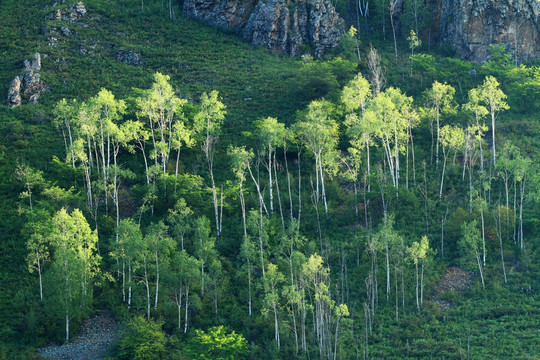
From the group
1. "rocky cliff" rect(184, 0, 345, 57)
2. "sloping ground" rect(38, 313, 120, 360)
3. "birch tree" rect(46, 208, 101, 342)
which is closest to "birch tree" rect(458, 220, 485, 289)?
"sloping ground" rect(38, 313, 120, 360)

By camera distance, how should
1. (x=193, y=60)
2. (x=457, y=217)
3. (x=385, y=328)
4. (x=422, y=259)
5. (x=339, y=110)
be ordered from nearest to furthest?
(x=385, y=328), (x=422, y=259), (x=457, y=217), (x=339, y=110), (x=193, y=60)

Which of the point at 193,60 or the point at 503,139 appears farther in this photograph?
the point at 193,60

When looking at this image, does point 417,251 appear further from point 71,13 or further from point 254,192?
point 71,13

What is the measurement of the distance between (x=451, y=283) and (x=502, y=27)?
48188 millimetres

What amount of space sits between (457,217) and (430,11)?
47174 mm

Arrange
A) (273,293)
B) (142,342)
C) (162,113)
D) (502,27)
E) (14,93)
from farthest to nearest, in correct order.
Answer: (502,27) < (14,93) < (162,113) < (273,293) < (142,342)

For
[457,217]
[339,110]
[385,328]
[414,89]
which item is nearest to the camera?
[385,328]

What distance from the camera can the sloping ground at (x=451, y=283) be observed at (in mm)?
64425

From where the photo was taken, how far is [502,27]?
101188 mm

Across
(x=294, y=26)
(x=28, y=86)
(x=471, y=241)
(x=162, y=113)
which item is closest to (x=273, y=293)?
(x=471, y=241)

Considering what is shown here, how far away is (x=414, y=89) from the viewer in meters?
95.2

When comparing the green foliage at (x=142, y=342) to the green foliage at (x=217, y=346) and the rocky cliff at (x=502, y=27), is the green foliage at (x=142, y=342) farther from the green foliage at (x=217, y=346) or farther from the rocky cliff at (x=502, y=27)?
the rocky cliff at (x=502, y=27)

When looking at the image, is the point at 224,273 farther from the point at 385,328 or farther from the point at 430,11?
the point at 430,11

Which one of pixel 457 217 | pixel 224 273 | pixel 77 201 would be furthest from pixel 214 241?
pixel 457 217
